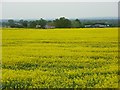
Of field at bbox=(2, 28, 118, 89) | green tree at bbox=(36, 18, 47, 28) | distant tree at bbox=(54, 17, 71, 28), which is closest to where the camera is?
field at bbox=(2, 28, 118, 89)

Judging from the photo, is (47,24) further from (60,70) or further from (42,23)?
(60,70)

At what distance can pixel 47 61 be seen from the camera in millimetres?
13547

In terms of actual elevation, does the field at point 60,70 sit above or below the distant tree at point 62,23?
below

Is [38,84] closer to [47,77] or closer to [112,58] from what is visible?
[47,77]

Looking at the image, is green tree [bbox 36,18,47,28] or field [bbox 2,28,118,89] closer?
field [bbox 2,28,118,89]

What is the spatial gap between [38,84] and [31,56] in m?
5.21

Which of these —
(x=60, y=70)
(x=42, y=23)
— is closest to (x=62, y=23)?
(x=42, y=23)

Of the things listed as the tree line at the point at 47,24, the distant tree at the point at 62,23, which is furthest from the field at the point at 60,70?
the distant tree at the point at 62,23

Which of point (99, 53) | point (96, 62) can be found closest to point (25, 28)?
point (99, 53)

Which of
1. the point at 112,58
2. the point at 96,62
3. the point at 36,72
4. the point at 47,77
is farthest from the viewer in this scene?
the point at 112,58

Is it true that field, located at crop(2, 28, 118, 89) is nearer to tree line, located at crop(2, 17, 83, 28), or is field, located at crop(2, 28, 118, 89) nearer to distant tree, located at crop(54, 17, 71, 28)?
tree line, located at crop(2, 17, 83, 28)

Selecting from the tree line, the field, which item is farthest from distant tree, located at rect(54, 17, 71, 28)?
the field

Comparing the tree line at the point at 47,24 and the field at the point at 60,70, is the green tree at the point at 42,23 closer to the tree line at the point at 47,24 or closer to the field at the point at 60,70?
the tree line at the point at 47,24

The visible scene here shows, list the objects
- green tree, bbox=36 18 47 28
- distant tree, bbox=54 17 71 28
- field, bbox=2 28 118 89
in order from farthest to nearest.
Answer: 1. distant tree, bbox=54 17 71 28
2. green tree, bbox=36 18 47 28
3. field, bbox=2 28 118 89
